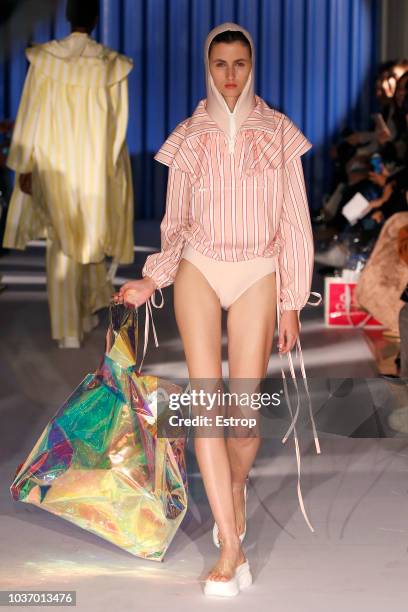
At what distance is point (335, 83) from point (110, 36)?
2601 mm

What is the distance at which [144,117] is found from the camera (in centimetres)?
1486

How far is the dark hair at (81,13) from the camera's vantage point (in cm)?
601

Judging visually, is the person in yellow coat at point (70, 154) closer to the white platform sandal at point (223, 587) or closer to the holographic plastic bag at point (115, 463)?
the holographic plastic bag at point (115, 463)

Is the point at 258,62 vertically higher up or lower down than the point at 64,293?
higher up

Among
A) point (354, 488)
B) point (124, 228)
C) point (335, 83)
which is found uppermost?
point (335, 83)

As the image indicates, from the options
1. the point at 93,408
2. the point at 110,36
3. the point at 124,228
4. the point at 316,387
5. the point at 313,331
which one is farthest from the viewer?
the point at 110,36

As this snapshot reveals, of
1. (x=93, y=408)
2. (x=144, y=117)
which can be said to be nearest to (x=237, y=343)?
(x=93, y=408)

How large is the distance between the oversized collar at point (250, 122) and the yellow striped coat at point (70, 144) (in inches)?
110

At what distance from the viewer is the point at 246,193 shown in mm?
3051

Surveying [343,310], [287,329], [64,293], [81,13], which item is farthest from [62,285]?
[287,329]

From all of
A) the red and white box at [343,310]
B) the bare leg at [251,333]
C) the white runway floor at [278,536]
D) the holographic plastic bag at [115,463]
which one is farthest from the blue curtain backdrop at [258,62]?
the bare leg at [251,333]

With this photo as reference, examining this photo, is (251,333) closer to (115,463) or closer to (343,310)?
(115,463)

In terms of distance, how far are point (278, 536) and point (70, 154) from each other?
2.95 m

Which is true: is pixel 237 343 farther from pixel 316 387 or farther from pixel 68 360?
pixel 68 360
